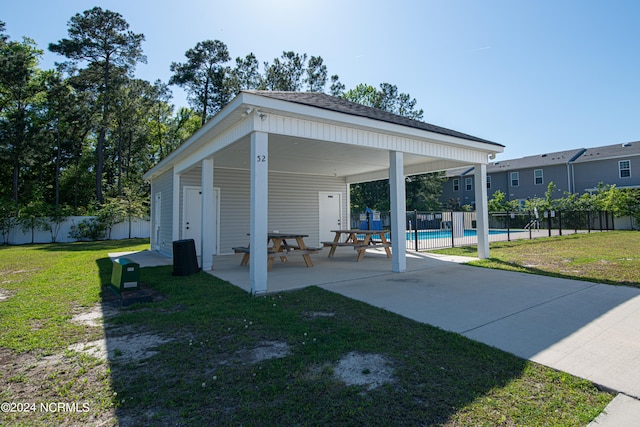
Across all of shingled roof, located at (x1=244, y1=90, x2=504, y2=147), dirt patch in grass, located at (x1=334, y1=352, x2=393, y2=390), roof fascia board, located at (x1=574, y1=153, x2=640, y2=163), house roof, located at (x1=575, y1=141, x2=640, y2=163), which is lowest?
Answer: dirt patch in grass, located at (x1=334, y1=352, x2=393, y2=390)

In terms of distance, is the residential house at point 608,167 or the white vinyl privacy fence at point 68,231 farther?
the residential house at point 608,167

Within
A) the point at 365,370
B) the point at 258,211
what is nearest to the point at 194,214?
the point at 258,211

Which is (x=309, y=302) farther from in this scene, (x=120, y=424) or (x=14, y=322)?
(x=14, y=322)

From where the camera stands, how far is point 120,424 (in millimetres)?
1968

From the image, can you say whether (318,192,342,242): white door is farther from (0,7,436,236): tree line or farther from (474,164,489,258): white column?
(0,7,436,236): tree line

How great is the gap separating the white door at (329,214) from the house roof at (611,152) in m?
22.1

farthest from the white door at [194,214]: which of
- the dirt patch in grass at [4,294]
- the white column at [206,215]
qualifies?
the dirt patch in grass at [4,294]

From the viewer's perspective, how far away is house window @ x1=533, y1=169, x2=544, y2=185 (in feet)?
87.4

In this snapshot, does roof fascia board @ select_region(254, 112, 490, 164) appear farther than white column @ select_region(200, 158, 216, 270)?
No

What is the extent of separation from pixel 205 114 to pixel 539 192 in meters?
26.7

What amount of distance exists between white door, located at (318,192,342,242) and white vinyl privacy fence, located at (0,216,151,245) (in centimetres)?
1333

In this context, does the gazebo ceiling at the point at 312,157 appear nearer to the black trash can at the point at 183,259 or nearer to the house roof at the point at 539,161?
the black trash can at the point at 183,259

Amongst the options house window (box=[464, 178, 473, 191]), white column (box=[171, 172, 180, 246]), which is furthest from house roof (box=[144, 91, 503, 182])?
house window (box=[464, 178, 473, 191])

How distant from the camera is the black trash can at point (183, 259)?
6973 millimetres
